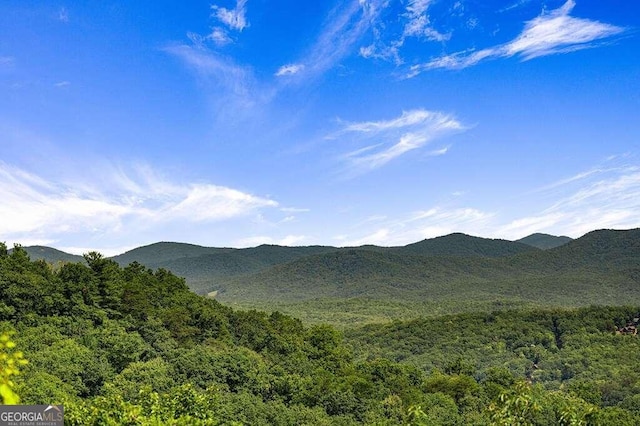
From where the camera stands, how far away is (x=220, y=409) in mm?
28641

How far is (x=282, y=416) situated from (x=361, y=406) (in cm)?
654

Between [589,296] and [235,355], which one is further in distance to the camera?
[589,296]

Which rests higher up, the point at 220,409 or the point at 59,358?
the point at 59,358

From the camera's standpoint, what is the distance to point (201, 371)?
3625cm

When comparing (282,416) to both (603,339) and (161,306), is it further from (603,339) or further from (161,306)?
(603,339)

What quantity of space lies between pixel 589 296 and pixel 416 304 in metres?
63.5

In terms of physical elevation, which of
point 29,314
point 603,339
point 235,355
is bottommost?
point 603,339

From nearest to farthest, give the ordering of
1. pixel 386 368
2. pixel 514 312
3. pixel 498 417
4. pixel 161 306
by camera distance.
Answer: pixel 498 417 → pixel 386 368 → pixel 161 306 → pixel 514 312

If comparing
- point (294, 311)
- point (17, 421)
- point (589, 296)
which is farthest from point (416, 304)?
point (17, 421)

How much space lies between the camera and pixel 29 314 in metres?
39.0

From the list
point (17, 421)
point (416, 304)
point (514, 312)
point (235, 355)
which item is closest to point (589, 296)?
point (416, 304)

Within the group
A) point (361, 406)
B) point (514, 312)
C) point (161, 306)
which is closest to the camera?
point (361, 406)

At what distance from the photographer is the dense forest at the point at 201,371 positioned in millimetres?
24953

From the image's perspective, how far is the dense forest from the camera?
25.0 metres
